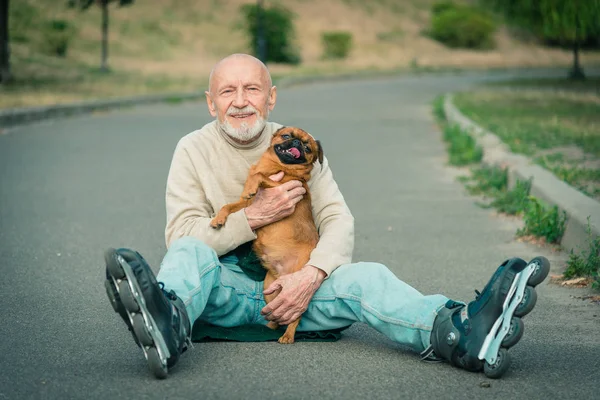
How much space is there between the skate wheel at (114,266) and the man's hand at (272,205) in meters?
0.92

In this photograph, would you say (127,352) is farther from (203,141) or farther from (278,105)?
(278,105)

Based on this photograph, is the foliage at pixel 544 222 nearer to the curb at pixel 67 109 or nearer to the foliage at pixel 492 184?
the foliage at pixel 492 184

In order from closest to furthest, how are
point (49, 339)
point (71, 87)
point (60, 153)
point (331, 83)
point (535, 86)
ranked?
point (49, 339) → point (60, 153) → point (71, 87) → point (535, 86) → point (331, 83)

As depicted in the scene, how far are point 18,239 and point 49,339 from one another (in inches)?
112

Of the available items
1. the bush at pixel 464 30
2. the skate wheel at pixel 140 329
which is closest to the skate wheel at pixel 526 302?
the skate wheel at pixel 140 329

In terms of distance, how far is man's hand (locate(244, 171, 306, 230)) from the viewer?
4.36 meters

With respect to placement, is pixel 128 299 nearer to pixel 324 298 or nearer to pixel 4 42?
pixel 324 298

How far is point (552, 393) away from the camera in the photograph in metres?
3.67

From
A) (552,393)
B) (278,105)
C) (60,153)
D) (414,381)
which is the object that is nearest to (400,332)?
(414,381)

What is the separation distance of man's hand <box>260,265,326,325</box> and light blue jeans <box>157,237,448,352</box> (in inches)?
3.4

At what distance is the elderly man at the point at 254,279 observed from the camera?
3650 millimetres

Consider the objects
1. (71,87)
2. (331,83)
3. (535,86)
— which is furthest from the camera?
Result: (331,83)

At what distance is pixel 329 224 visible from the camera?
4.51m

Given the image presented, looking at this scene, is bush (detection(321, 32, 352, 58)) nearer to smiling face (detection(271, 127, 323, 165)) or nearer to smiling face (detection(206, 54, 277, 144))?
smiling face (detection(206, 54, 277, 144))
